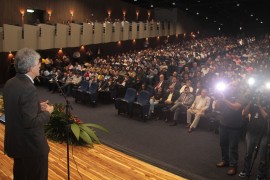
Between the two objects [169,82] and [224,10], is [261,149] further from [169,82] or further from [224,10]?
[224,10]

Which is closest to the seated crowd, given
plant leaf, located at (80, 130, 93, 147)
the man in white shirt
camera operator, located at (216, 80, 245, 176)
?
the man in white shirt

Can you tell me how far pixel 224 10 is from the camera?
30.3 metres

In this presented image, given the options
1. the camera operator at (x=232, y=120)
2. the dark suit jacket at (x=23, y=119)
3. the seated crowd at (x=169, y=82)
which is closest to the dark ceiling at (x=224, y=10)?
the seated crowd at (x=169, y=82)

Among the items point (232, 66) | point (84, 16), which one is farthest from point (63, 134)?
point (84, 16)

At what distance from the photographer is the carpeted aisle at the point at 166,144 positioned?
5301 mm

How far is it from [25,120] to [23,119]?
2 centimetres

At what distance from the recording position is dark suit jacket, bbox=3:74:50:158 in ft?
7.49

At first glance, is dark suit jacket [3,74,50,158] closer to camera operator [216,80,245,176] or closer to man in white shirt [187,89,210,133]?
camera operator [216,80,245,176]

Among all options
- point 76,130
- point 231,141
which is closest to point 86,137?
point 76,130

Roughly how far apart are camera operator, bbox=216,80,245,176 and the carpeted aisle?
0.34 metres

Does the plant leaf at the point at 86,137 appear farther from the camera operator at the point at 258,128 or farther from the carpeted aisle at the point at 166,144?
the camera operator at the point at 258,128

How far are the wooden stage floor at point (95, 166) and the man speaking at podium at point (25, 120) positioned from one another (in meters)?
1.92

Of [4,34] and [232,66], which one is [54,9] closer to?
[4,34]

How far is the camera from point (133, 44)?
23.3m
